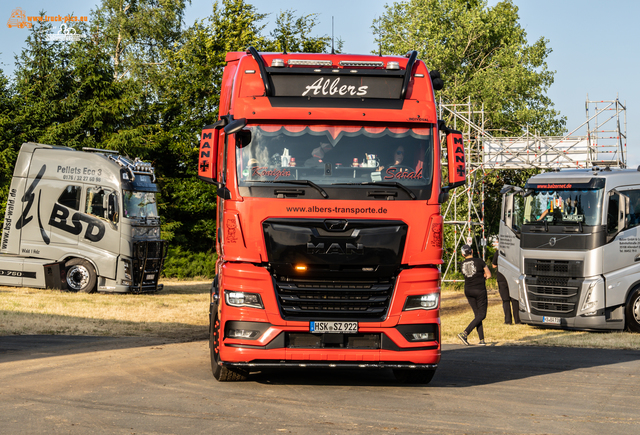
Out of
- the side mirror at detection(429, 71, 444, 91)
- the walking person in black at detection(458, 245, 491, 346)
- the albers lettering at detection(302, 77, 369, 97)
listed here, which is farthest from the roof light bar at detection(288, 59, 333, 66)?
the walking person in black at detection(458, 245, 491, 346)

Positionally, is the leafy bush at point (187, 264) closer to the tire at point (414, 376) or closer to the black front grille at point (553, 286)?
the black front grille at point (553, 286)

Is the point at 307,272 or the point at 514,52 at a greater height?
the point at 514,52

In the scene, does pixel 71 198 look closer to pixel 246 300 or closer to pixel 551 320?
pixel 551 320

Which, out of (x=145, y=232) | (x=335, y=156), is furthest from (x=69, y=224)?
(x=335, y=156)

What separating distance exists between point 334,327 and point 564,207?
35.2 feet

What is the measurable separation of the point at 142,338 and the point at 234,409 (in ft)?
25.3

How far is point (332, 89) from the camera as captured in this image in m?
8.95

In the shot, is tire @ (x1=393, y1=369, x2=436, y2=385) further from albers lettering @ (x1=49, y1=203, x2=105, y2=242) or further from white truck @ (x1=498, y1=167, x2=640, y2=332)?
albers lettering @ (x1=49, y1=203, x2=105, y2=242)

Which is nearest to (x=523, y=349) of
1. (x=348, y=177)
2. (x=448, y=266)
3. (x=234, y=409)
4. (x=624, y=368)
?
(x=624, y=368)

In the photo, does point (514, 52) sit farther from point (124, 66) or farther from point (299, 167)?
point (299, 167)

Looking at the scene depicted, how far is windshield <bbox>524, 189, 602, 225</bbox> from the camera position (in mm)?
17219

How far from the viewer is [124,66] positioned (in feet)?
149

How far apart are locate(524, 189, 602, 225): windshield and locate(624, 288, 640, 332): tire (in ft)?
6.09

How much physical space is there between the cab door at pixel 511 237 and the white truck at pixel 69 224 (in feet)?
36.4
